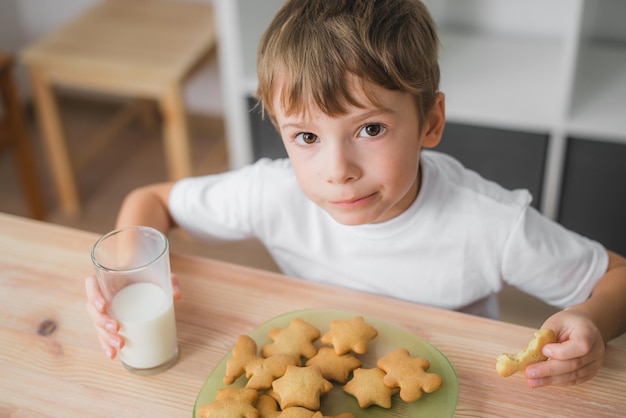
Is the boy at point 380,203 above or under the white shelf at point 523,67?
above

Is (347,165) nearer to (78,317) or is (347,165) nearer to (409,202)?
(409,202)

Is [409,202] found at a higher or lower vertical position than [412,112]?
lower

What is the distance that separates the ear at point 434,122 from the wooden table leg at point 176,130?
1.24m

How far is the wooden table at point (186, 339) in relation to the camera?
827 millimetres

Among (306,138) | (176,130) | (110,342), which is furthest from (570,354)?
(176,130)

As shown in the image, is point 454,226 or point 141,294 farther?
point 454,226

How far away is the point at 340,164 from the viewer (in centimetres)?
91

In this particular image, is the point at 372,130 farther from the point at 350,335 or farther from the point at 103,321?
the point at 103,321

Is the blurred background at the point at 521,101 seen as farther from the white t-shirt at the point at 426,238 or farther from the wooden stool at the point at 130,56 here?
the white t-shirt at the point at 426,238

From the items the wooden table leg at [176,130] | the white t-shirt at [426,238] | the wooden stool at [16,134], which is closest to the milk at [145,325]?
the white t-shirt at [426,238]

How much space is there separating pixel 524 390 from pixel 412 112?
368 millimetres

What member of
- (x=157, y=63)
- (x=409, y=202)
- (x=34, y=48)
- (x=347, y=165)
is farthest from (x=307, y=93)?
(x=34, y=48)

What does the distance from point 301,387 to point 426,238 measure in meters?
0.41

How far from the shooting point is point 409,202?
1.14 meters
